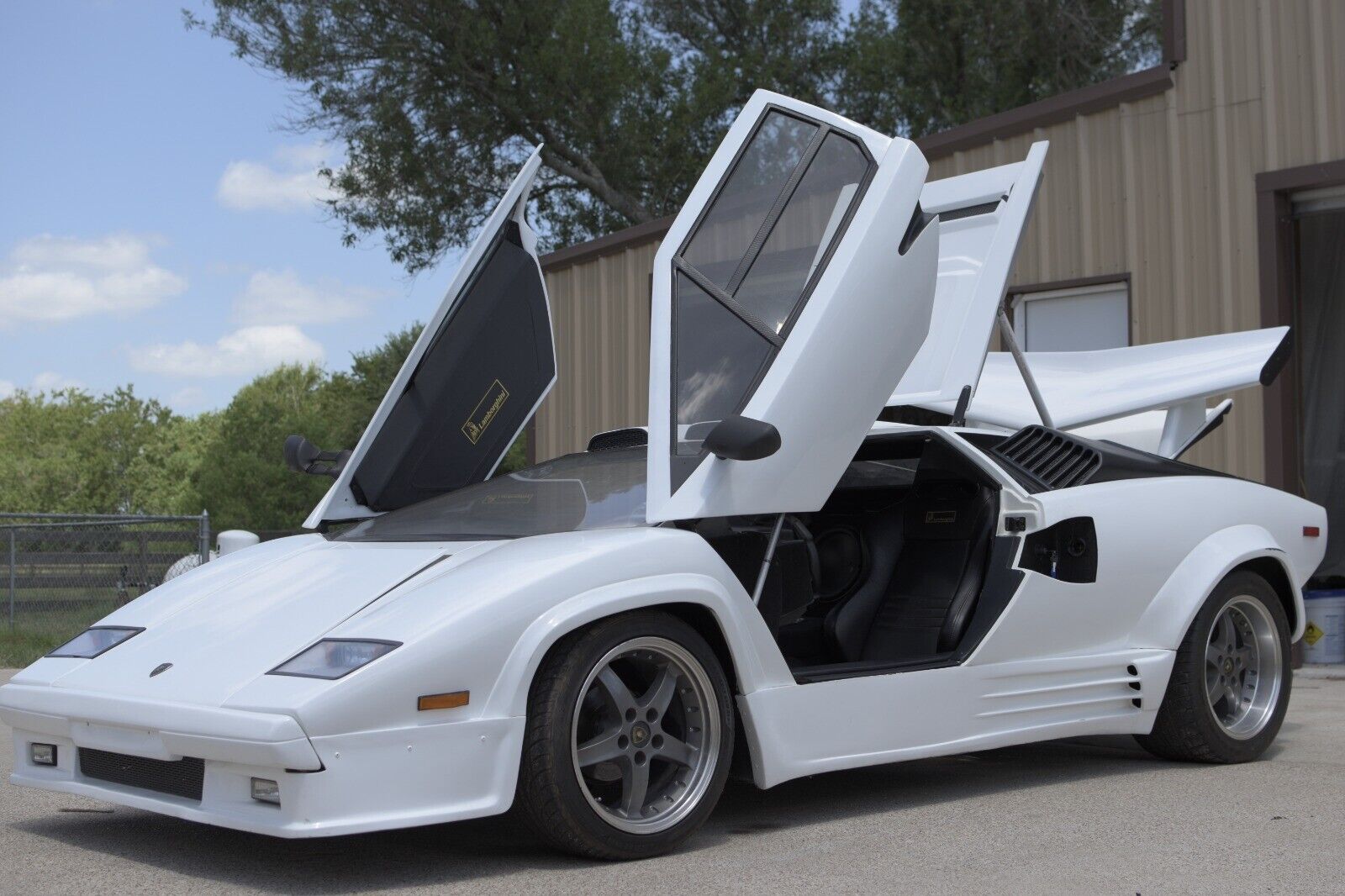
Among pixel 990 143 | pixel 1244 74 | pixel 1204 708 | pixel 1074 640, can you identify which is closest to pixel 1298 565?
pixel 1204 708

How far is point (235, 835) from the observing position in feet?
14.9

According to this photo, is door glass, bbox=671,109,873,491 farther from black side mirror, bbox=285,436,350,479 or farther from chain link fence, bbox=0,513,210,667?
chain link fence, bbox=0,513,210,667

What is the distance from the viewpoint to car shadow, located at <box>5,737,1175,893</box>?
400 cm

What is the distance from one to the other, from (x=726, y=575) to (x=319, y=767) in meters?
1.42

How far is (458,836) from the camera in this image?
4562mm

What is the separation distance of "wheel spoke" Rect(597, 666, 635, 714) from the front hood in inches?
23.7

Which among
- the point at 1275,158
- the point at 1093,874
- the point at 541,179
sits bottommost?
the point at 1093,874

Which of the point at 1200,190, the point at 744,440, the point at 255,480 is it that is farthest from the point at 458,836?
the point at 255,480

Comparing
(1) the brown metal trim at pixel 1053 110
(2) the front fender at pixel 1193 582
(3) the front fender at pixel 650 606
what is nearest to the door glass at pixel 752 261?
(3) the front fender at pixel 650 606

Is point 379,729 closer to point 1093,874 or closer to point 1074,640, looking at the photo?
point 1093,874

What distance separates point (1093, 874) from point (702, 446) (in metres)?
1.69

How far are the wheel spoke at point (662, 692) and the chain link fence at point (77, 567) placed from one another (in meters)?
10.2

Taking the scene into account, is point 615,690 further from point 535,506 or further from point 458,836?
point 535,506

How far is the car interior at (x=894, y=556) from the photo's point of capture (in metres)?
5.46
